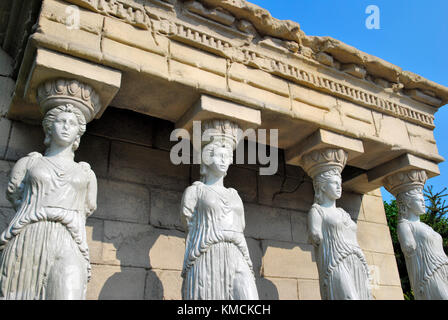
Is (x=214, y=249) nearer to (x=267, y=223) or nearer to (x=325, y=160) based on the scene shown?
(x=325, y=160)

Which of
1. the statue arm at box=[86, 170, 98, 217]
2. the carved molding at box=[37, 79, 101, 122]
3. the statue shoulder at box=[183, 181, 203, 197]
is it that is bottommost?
the statue arm at box=[86, 170, 98, 217]

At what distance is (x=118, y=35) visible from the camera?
3.49 meters

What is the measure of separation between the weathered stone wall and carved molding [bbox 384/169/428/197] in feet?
2.78

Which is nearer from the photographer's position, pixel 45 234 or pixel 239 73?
pixel 45 234

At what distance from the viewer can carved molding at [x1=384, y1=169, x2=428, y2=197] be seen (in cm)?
469

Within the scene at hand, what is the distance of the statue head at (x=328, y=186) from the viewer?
4.02 metres

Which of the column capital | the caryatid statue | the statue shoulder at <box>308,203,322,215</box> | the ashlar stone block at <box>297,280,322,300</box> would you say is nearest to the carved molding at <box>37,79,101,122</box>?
the caryatid statue

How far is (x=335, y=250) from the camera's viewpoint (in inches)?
144

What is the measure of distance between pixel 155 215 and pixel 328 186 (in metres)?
1.76

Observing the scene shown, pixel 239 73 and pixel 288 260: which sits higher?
pixel 239 73

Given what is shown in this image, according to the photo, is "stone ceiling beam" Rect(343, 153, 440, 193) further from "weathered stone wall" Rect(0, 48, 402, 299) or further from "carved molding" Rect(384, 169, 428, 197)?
"weathered stone wall" Rect(0, 48, 402, 299)

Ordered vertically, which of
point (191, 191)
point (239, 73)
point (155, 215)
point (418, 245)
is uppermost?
point (239, 73)

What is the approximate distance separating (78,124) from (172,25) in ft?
4.33

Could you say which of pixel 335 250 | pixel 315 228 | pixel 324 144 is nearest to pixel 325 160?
pixel 324 144
